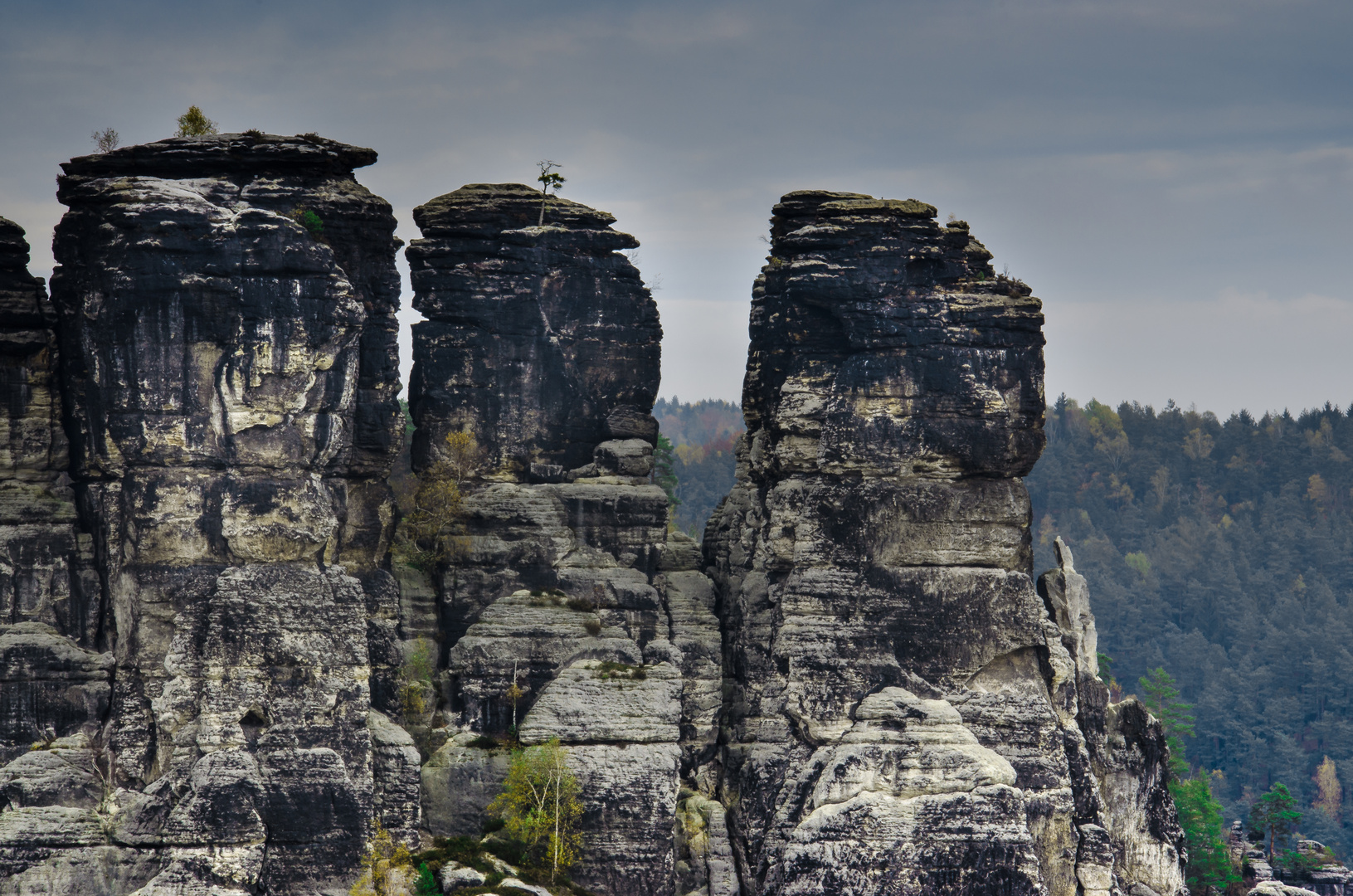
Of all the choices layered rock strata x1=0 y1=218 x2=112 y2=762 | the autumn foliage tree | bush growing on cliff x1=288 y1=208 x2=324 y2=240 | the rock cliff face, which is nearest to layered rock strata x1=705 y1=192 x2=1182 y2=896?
the rock cliff face

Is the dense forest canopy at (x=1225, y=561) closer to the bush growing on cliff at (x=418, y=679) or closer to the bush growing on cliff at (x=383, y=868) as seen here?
the bush growing on cliff at (x=418, y=679)

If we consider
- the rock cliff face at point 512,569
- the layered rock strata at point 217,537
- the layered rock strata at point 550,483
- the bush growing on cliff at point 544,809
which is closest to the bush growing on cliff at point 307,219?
the rock cliff face at point 512,569

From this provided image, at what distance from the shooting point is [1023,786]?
55.2m


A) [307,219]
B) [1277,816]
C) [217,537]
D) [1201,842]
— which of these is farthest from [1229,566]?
[217,537]

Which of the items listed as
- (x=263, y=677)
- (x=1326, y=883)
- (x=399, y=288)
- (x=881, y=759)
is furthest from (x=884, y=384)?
(x=1326, y=883)

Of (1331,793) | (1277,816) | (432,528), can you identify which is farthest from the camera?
(1331,793)

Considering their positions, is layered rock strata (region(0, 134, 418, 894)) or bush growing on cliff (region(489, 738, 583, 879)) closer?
layered rock strata (region(0, 134, 418, 894))

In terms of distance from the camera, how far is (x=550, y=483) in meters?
60.5

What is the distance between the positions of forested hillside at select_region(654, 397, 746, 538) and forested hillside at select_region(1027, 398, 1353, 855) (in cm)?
2271

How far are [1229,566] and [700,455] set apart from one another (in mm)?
36028

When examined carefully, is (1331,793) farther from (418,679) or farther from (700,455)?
(418,679)

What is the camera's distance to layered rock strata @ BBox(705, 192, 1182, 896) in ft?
176

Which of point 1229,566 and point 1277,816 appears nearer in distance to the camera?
point 1277,816

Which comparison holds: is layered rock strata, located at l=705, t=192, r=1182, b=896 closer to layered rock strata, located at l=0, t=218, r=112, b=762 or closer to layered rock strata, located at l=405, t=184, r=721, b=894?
layered rock strata, located at l=405, t=184, r=721, b=894
